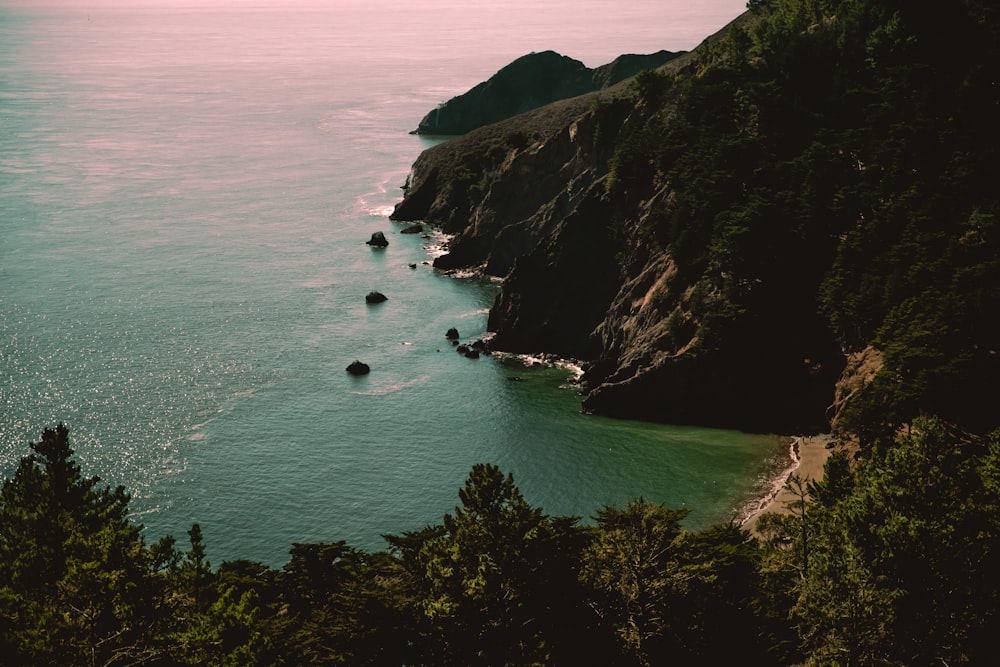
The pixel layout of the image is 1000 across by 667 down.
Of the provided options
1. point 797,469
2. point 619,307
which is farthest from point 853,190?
point 619,307

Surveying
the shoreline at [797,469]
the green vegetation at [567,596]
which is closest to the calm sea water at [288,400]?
the shoreline at [797,469]

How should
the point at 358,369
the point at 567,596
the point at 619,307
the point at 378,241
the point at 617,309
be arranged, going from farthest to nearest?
the point at 378,241 < the point at 617,309 < the point at 619,307 < the point at 358,369 < the point at 567,596

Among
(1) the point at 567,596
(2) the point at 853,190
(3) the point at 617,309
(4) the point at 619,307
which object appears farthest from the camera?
(3) the point at 617,309

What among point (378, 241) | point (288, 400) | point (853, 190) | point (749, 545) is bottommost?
point (288, 400)

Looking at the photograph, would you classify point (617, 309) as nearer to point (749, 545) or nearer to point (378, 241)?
point (749, 545)

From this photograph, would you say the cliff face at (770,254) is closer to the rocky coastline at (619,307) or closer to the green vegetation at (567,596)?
the rocky coastline at (619,307)

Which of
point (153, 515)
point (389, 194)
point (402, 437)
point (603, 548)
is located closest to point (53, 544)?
point (603, 548)

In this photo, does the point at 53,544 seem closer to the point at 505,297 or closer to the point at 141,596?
the point at 141,596
